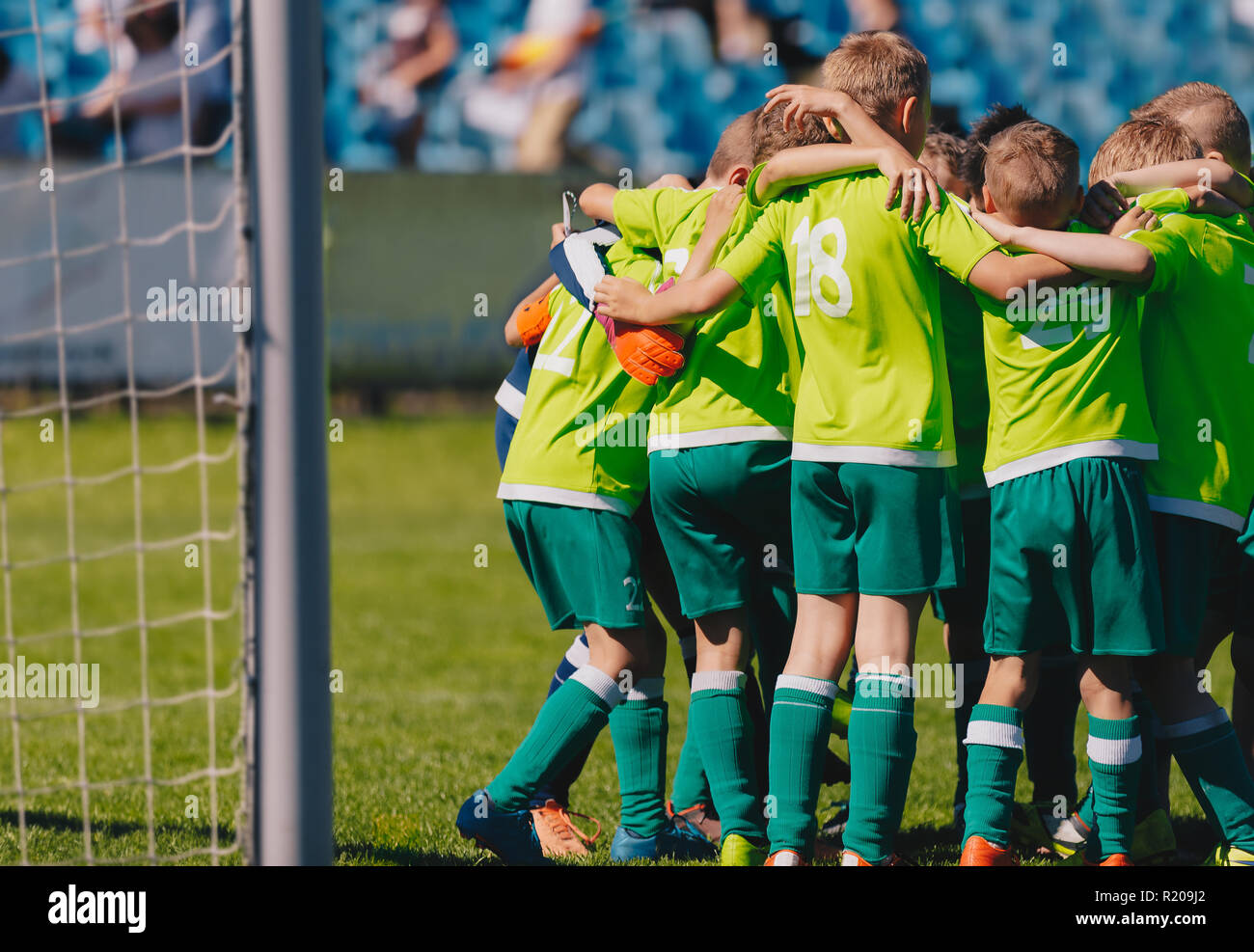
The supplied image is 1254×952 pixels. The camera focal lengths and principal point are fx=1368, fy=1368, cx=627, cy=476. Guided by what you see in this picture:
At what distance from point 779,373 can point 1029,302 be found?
2.12 ft

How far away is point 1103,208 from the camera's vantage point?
334 centimetres

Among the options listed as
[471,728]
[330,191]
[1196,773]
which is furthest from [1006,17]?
[1196,773]

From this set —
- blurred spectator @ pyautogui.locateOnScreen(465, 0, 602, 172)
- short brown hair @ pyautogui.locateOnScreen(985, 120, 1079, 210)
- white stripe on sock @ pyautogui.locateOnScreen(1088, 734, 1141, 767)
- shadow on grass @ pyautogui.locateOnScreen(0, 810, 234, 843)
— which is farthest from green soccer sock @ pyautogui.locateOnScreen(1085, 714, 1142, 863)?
blurred spectator @ pyautogui.locateOnScreen(465, 0, 602, 172)

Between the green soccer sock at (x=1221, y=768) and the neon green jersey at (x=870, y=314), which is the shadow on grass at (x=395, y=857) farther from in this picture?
the green soccer sock at (x=1221, y=768)

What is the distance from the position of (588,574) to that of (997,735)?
1.10 metres

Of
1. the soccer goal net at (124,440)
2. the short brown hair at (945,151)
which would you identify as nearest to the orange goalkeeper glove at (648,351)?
the soccer goal net at (124,440)

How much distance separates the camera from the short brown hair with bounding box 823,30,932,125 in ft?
10.9

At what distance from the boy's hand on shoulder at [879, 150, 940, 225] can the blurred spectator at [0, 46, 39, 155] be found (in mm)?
21588

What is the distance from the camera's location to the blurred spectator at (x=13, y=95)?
21922mm

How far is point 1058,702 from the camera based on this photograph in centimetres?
380

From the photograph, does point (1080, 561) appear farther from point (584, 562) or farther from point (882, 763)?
point (584, 562)

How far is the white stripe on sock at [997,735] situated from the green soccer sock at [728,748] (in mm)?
546

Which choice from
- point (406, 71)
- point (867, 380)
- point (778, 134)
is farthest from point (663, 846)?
point (406, 71)

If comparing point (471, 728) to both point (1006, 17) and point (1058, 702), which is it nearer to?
point (1058, 702)
